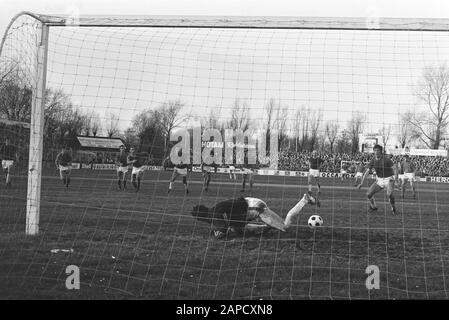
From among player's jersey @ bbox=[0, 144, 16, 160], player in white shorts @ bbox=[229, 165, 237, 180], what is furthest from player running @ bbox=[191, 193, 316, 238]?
player in white shorts @ bbox=[229, 165, 237, 180]

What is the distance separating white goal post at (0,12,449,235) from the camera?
5.96 meters

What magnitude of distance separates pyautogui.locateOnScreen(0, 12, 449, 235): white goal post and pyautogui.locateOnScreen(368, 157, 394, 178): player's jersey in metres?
6.68

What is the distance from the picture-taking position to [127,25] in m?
6.64

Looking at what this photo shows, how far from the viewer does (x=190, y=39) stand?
666 centimetres

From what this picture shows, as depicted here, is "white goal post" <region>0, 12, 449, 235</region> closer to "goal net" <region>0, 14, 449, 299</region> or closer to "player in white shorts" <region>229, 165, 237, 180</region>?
"goal net" <region>0, 14, 449, 299</region>

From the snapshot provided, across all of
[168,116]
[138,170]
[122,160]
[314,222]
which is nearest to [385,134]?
[314,222]

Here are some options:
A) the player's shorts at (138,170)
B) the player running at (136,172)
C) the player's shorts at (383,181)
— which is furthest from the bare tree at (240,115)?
the player's shorts at (138,170)

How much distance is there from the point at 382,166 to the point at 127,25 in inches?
316

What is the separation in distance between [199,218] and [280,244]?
1.57 m

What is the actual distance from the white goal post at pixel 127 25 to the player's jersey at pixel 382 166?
6.68 meters

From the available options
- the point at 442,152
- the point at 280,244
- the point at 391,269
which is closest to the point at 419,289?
the point at 391,269

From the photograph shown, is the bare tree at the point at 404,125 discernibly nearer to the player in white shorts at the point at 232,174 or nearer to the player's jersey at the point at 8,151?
the player in white shorts at the point at 232,174

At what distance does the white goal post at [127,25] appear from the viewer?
19.6 feet

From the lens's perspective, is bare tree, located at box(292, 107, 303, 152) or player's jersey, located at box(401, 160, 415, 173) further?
player's jersey, located at box(401, 160, 415, 173)
